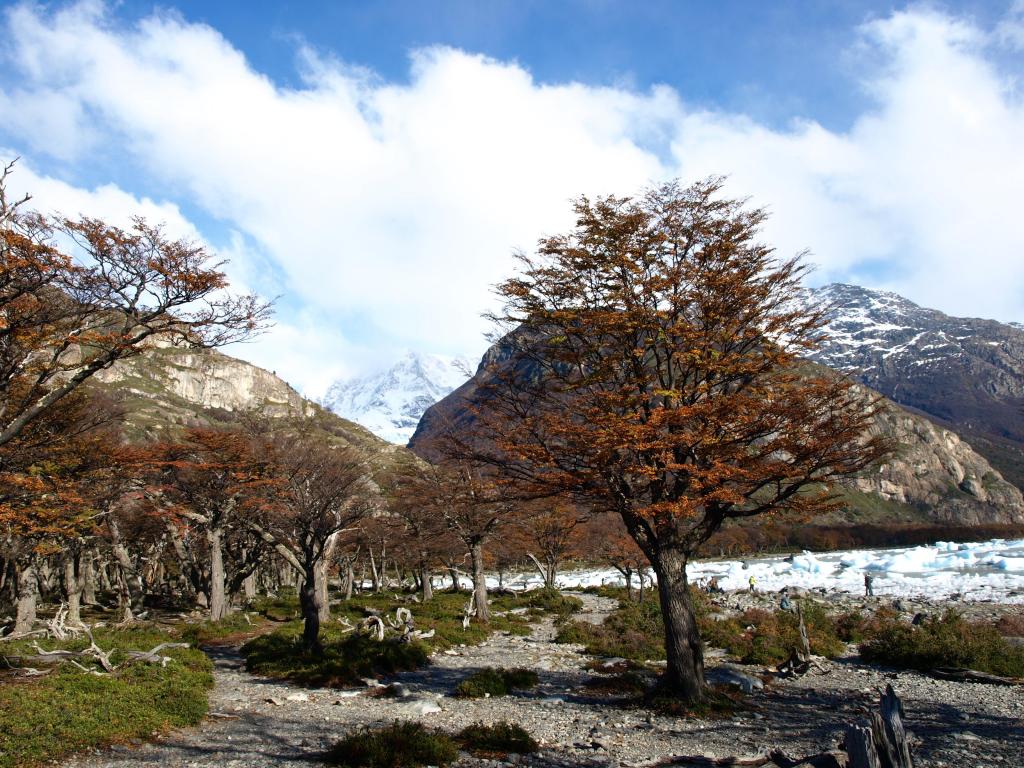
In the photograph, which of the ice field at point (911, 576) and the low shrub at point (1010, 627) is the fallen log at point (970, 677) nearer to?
the low shrub at point (1010, 627)

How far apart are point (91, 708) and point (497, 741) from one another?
6931 millimetres

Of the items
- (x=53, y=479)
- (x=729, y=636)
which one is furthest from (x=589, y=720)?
(x=53, y=479)

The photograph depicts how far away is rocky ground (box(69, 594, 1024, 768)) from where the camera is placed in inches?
360

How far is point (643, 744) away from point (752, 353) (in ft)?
25.4

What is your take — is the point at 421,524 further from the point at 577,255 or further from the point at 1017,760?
Answer: the point at 1017,760

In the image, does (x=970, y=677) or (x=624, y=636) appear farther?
(x=624, y=636)

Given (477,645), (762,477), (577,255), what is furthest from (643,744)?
(477,645)

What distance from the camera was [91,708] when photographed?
406 inches

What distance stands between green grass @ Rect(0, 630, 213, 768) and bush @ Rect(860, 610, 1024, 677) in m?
18.5

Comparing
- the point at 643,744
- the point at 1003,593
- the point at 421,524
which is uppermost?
the point at 421,524

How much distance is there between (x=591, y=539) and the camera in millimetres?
47031

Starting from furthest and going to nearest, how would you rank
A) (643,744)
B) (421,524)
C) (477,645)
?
(421,524) → (477,645) → (643,744)

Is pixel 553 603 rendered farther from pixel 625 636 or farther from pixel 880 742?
pixel 880 742

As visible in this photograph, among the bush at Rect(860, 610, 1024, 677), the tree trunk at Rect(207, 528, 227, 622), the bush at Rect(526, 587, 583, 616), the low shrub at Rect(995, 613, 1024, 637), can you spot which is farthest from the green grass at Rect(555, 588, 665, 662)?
the tree trunk at Rect(207, 528, 227, 622)
